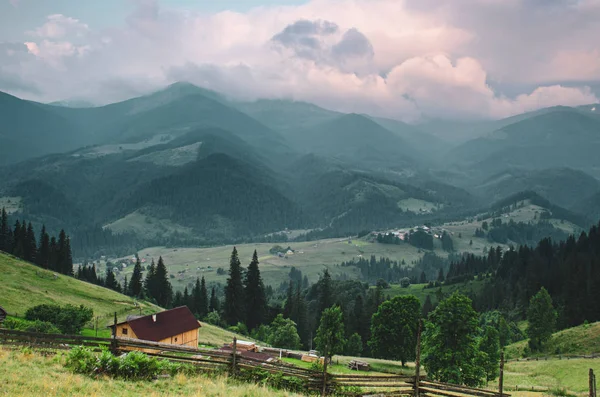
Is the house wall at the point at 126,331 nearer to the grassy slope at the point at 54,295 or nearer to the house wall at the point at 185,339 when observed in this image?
the house wall at the point at 185,339

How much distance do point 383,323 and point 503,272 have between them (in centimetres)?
10751

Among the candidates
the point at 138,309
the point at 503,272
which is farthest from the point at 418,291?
the point at 138,309

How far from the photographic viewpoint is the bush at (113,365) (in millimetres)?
20875

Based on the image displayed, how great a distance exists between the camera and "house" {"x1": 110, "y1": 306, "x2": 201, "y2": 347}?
54031mm

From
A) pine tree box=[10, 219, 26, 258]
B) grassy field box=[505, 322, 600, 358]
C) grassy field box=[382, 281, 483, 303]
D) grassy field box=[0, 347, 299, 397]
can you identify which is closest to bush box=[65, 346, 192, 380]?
grassy field box=[0, 347, 299, 397]

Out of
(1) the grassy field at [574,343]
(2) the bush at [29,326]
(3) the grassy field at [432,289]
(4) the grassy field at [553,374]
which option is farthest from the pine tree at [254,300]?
(3) the grassy field at [432,289]

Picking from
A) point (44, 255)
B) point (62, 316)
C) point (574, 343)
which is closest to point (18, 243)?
point (44, 255)

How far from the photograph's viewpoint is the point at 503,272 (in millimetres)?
157250

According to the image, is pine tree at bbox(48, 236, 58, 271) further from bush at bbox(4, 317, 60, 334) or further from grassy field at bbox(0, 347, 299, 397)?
grassy field at bbox(0, 347, 299, 397)

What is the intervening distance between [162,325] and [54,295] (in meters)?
26.7

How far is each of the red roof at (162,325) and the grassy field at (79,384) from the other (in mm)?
32810

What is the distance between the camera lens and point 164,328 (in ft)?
188

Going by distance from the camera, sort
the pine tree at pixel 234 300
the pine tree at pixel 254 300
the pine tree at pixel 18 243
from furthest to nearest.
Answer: the pine tree at pixel 254 300
the pine tree at pixel 234 300
the pine tree at pixel 18 243

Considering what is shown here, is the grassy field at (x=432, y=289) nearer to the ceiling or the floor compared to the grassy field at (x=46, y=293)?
nearer to the floor
